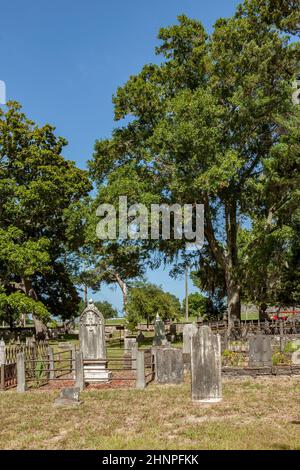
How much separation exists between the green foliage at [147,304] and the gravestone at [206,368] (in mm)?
23955

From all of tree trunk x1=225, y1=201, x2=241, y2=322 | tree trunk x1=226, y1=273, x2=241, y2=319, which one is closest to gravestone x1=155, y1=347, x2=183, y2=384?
tree trunk x1=225, y1=201, x2=241, y2=322

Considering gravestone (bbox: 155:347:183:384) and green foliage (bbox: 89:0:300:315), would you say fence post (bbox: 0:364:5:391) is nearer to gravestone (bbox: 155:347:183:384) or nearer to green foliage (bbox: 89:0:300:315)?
gravestone (bbox: 155:347:183:384)

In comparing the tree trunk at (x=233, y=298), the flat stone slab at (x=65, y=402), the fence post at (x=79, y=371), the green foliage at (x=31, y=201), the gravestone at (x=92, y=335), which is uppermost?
the green foliage at (x=31, y=201)

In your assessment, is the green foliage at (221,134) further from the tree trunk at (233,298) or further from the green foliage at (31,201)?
the green foliage at (31,201)

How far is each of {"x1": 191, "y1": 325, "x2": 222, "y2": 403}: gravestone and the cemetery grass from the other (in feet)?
1.13

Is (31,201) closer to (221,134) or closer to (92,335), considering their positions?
(221,134)

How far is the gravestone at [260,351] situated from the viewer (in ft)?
49.3

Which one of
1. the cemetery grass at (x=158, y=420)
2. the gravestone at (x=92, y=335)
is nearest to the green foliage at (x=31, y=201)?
the gravestone at (x=92, y=335)

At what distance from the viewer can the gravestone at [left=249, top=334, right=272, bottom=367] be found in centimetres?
1504

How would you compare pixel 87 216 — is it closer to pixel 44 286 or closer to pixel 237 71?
pixel 237 71

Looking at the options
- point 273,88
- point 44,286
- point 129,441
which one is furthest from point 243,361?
point 44,286

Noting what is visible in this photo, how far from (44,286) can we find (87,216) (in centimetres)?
1590
